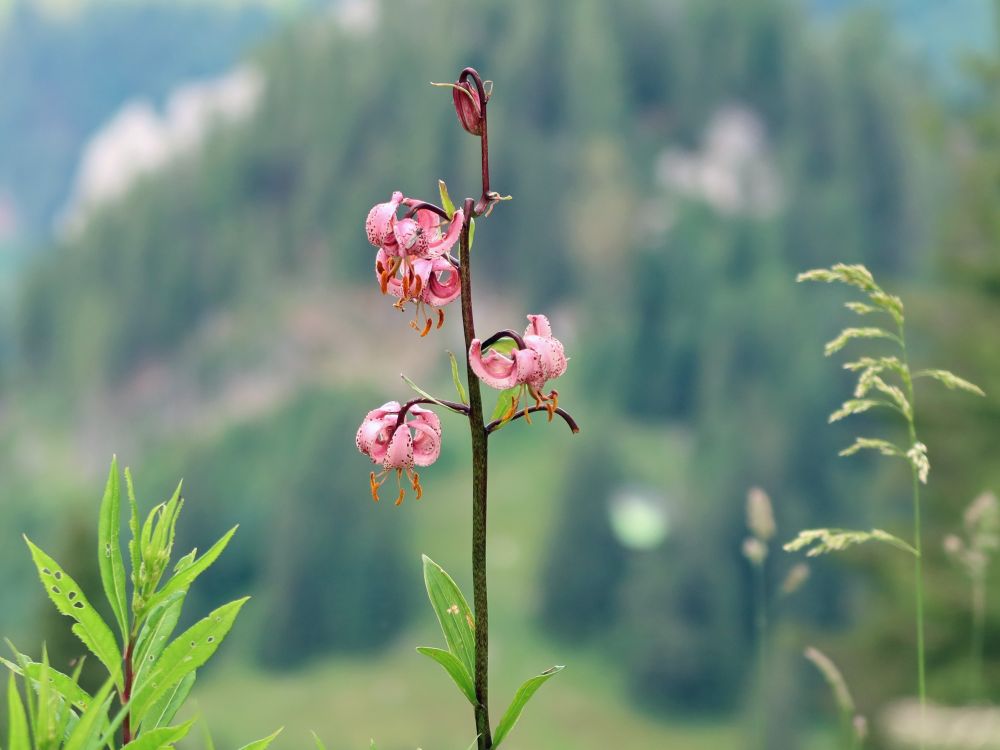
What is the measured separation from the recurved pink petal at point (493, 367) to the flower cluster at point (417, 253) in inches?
2.7

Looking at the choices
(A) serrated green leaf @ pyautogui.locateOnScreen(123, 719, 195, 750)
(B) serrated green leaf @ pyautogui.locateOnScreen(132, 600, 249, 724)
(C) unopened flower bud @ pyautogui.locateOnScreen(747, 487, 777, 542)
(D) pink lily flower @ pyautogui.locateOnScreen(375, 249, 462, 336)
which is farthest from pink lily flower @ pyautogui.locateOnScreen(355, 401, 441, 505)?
(C) unopened flower bud @ pyautogui.locateOnScreen(747, 487, 777, 542)

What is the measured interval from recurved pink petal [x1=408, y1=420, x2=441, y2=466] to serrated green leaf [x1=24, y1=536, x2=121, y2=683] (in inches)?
14.1

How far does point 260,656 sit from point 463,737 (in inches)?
145

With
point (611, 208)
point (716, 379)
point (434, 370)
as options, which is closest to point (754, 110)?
point (611, 208)

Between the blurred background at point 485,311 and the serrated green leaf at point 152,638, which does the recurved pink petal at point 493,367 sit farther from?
the blurred background at point 485,311

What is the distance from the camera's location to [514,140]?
78.7 ft

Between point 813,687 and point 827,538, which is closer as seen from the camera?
point 827,538

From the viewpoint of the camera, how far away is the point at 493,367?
1235mm

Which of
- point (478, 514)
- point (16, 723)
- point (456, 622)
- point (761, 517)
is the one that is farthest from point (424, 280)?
point (761, 517)

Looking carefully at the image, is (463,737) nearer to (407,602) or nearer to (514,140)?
(407,602)

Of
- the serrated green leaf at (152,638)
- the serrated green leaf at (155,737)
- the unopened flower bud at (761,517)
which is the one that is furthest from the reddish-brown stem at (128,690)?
the unopened flower bud at (761,517)

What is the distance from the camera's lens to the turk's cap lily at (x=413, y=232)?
124cm

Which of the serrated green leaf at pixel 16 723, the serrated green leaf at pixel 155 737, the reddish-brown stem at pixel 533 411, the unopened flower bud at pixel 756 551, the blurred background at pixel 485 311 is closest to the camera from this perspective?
the serrated green leaf at pixel 16 723

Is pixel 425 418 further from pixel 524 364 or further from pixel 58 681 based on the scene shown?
pixel 58 681
